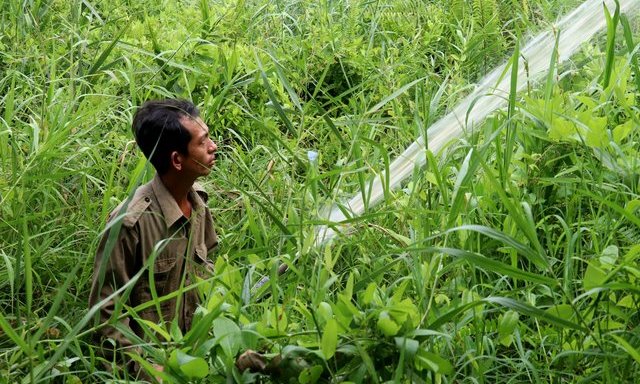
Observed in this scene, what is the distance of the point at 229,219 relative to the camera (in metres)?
4.30

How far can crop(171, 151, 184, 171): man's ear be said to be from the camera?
11.8 feet

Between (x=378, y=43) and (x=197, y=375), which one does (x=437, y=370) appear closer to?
(x=197, y=375)

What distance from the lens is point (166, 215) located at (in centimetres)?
354

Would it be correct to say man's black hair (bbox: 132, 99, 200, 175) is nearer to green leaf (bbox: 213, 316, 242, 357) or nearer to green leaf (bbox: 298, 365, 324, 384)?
green leaf (bbox: 213, 316, 242, 357)

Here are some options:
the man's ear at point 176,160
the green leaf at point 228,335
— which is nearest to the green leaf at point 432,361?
the green leaf at point 228,335

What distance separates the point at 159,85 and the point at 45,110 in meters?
0.87

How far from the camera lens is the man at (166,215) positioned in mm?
3467

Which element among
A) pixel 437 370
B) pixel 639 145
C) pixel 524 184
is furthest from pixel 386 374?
pixel 639 145

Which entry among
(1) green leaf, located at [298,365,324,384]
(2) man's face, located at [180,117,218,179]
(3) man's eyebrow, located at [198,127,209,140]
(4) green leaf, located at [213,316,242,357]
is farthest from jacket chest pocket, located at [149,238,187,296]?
(1) green leaf, located at [298,365,324,384]

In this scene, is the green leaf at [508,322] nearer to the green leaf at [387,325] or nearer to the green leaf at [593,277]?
the green leaf at [593,277]

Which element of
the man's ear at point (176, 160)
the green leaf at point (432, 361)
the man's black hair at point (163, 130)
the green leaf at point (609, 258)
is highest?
the man's black hair at point (163, 130)

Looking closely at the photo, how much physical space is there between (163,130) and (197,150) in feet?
0.41

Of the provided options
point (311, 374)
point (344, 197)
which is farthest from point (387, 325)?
point (344, 197)

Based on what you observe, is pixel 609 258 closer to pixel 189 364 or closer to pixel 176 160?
pixel 189 364
